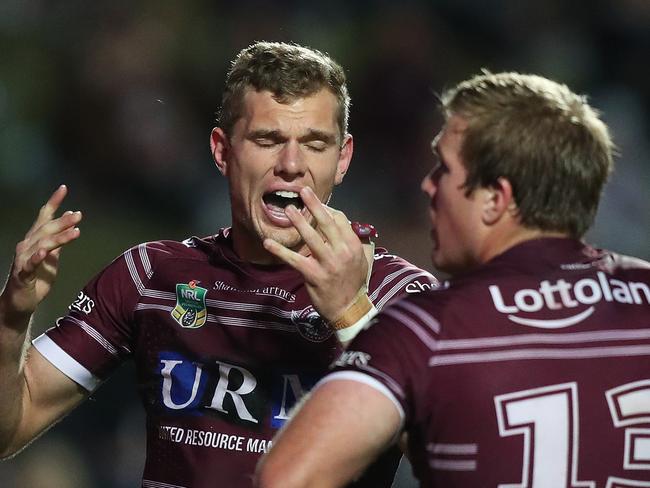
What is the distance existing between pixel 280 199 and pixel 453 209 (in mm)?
1174

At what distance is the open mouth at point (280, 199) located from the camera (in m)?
4.06

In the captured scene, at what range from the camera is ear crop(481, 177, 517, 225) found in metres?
2.96

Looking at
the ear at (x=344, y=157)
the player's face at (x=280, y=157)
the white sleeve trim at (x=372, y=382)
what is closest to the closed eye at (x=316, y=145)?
the player's face at (x=280, y=157)

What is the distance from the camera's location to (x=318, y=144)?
4.08 metres

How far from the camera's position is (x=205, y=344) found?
157 inches

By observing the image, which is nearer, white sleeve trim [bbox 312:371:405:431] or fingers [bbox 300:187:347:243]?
white sleeve trim [bbox 312:371:405:431]

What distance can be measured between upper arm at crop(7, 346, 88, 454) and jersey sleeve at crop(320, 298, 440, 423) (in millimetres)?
1673

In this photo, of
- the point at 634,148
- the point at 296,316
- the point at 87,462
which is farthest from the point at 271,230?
the point at 634,148

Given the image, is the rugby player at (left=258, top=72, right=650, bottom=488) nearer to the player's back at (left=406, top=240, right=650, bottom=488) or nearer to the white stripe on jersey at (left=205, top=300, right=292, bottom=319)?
the player's back at (left=406, top=240, right=650, bottom=488)

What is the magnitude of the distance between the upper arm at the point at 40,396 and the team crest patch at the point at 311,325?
0.89 meters

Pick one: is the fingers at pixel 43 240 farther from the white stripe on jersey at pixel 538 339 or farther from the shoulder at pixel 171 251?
the white stripe on jersey at pixel 538 339

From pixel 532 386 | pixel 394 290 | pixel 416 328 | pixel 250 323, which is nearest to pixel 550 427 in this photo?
pixel 532 386

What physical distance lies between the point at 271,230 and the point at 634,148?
5982 millimetres

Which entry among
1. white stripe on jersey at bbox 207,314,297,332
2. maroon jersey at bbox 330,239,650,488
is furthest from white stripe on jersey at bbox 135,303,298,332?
maroon jersey at bbox 330,239,650,488
